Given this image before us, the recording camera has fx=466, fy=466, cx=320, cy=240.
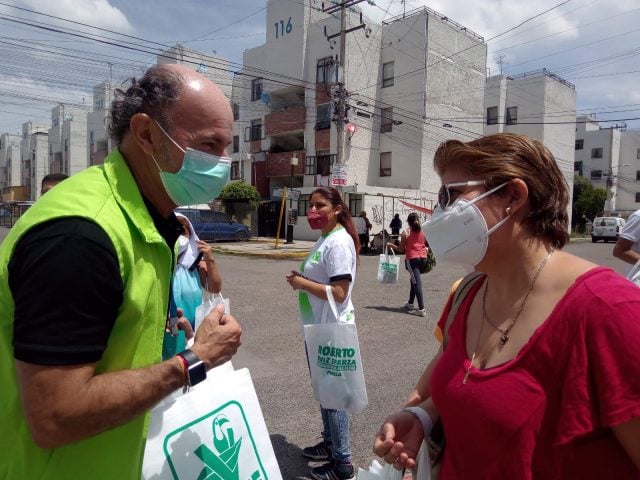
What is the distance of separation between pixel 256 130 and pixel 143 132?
34.3m

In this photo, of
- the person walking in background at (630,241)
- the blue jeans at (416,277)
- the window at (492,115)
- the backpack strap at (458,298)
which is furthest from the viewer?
the window at (492,115)

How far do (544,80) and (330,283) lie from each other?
137 feet

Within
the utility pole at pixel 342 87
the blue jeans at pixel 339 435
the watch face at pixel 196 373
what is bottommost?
the blue jeans at pixel 339 435

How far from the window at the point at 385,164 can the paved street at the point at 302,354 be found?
2003 cm

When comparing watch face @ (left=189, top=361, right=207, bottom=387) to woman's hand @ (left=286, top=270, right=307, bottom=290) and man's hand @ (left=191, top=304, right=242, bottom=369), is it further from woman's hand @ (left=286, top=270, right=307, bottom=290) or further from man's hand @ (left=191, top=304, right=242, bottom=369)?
woman's hand @ (left=286, top=270, right=307, bottom=290)

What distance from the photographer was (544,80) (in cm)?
3834

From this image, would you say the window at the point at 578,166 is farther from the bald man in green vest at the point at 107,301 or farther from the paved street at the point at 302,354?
the bald man in green vest at the point at 107,301

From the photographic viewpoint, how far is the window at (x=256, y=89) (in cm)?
3475

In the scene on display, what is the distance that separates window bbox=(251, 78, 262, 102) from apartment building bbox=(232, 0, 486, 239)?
1846 mm

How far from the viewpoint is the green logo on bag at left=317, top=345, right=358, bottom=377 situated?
10.4 feet

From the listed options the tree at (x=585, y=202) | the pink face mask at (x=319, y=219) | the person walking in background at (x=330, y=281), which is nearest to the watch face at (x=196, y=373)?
the person walking in background at (x=330, y=281)

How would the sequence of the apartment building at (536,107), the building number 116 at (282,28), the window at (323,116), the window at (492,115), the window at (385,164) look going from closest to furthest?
the window at (323,116), the window at (385,164), the building number 116 at (282,28), the apartment building at (536,107), the window at (492,115)

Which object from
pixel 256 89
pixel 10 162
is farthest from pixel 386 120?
pixel 10 162

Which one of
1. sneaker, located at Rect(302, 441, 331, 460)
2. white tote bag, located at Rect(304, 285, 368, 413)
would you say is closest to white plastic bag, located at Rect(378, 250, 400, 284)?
sneaker, located at Rect(302, 441, 331, 460)
